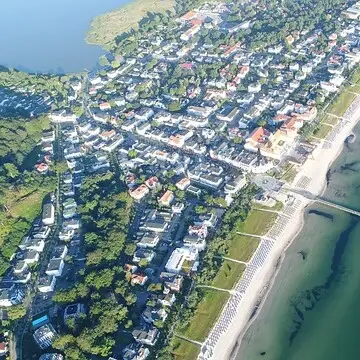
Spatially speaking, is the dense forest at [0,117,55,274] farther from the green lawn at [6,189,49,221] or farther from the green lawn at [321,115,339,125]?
the green lawn at [321,115,339,125]

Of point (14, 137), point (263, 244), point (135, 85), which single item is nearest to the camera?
point (263, 244)

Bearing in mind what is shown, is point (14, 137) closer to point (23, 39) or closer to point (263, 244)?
point (263, 244)

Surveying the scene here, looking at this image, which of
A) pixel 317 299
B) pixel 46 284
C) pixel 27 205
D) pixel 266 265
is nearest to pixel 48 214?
pixel 27 205

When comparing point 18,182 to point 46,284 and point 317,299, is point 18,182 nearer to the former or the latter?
point 46,284

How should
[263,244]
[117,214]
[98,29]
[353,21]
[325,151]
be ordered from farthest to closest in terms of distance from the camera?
[98,29] → [353,21] → [325,151] → [117,214] → [263,244]

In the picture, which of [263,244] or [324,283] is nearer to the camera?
[324,283]

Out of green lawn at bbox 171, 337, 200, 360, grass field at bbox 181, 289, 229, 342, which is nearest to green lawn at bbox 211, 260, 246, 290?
grass field at bbox 181, 289, 229, 342

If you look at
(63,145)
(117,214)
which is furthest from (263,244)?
(63,145)
